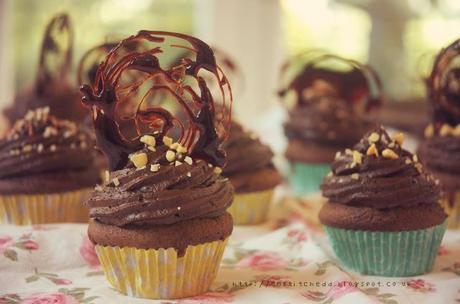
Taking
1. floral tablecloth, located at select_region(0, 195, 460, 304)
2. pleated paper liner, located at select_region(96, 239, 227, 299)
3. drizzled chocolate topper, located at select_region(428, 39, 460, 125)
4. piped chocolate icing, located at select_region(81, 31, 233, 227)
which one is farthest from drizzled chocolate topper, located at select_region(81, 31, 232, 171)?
drizzled chocolate topper, located at select_region(428, 39, 460, 125)

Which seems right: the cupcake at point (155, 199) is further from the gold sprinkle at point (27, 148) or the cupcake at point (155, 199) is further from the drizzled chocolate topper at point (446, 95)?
the drizzled chocolate topper at point (446, 95)

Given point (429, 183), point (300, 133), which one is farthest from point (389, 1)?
point (429, 183)

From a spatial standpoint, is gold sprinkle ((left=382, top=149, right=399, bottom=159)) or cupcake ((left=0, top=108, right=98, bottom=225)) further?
cupcake ((left=0, top=108, right=98, bottom=225))

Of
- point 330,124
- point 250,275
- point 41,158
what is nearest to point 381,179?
point 250,275

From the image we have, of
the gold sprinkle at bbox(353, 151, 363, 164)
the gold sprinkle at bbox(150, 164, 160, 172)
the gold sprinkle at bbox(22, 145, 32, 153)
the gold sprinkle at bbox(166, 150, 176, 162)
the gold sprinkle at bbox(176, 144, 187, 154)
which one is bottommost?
the gold sprinkle at bbox(22, 145, 32, 153)

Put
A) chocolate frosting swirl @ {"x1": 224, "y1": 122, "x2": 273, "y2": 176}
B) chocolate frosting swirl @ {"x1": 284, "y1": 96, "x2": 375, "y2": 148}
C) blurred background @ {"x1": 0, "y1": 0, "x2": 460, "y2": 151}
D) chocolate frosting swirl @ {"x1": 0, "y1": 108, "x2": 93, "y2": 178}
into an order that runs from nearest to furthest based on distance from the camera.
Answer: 1. chocolate frosting swirl @ {"x1": 0, "y1": 108, "x2": 93, "y2": 178}
2. chocolate frosting swirl @ {"x1": 224, "y1": 122, "x2": 273, "y2": 176}
3. chocolate frosting swirl @ {"x1": 284, "y1": 96, "x2": 375, "y2": 148}
4. blurred background @ {"x1": 0, "y1": 0, "x2": 460, "y2": 151}

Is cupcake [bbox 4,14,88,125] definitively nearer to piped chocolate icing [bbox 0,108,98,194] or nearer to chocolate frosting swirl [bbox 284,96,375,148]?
piped chocolate icing [bbox 0,108,98,194]

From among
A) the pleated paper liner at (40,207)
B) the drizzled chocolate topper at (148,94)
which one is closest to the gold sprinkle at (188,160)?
the drizzled chocolate topper at (148,94)

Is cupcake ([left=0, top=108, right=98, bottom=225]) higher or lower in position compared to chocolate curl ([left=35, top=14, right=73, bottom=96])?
lower

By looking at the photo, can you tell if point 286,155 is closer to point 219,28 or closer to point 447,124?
point 447,124
